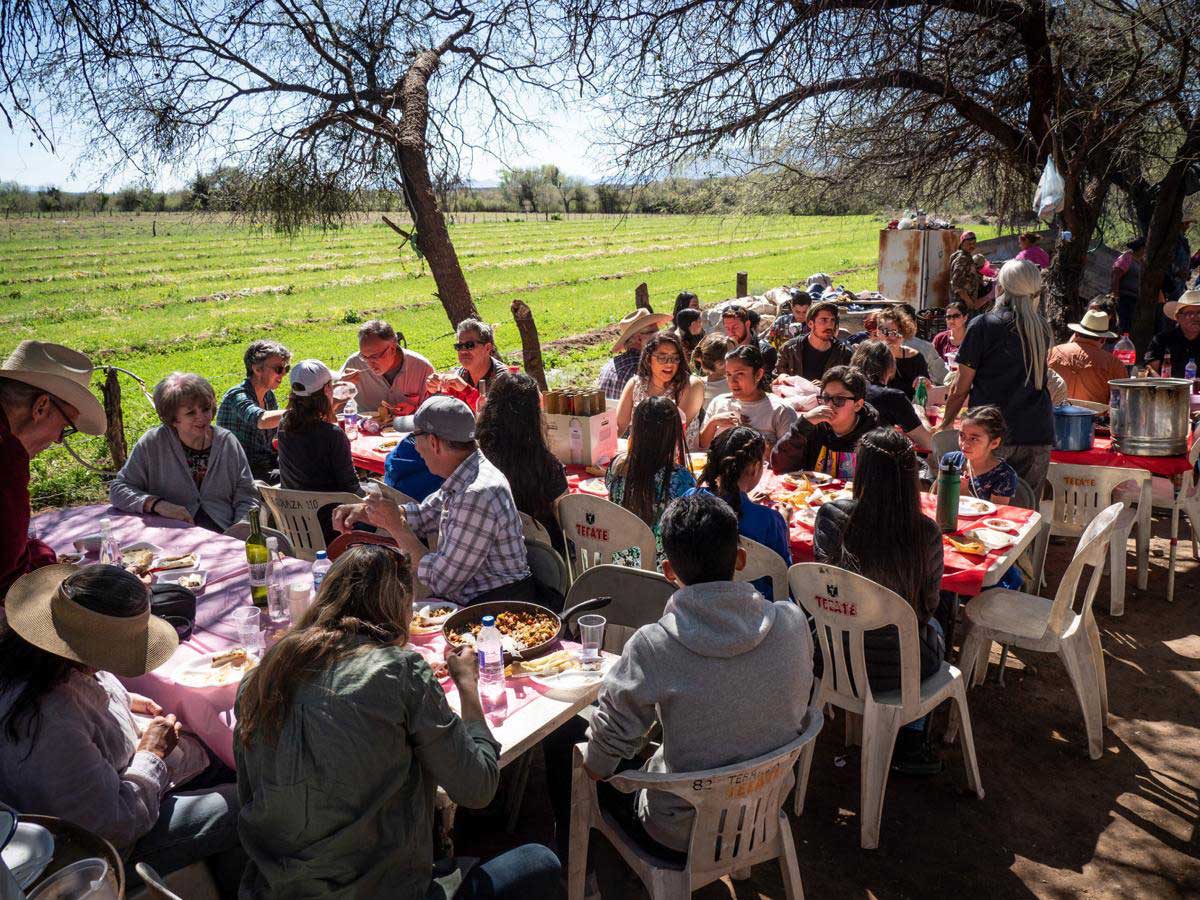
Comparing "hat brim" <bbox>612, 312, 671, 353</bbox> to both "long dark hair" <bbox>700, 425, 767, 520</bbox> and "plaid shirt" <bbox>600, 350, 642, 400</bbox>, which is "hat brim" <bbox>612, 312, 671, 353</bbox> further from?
"long dark hair" <bbox>700, 425, 767, 520</bbox>

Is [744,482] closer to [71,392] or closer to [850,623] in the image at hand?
[850,623]

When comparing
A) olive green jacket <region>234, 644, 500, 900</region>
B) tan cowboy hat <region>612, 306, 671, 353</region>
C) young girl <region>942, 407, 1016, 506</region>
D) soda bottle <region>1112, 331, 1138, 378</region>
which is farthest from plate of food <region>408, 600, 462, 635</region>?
soda bottle <region>1112, 331, 1138, 378</region>

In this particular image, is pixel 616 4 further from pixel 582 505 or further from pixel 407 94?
pixel 407 94

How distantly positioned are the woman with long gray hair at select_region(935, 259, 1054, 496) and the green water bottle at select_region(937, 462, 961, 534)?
151 cm

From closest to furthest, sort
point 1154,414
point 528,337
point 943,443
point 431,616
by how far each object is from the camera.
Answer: point 431,616
point 1154,414
point 943,443
point 528,337

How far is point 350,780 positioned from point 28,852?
683mm

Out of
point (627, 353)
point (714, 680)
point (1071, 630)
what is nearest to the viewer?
point (714, 680)

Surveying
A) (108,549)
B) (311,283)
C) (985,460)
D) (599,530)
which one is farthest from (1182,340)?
(311,283)

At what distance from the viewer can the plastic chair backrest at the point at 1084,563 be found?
4109 millimetres

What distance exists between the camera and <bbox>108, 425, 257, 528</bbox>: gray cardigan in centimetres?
525

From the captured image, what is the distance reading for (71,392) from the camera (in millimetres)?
3844

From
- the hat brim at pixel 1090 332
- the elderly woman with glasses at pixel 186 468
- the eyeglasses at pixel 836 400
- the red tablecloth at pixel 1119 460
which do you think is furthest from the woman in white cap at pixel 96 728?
the hat brim at pixel 1090 332

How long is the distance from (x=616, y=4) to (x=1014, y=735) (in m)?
4.67

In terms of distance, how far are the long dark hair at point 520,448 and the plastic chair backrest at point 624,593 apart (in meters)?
0.99
